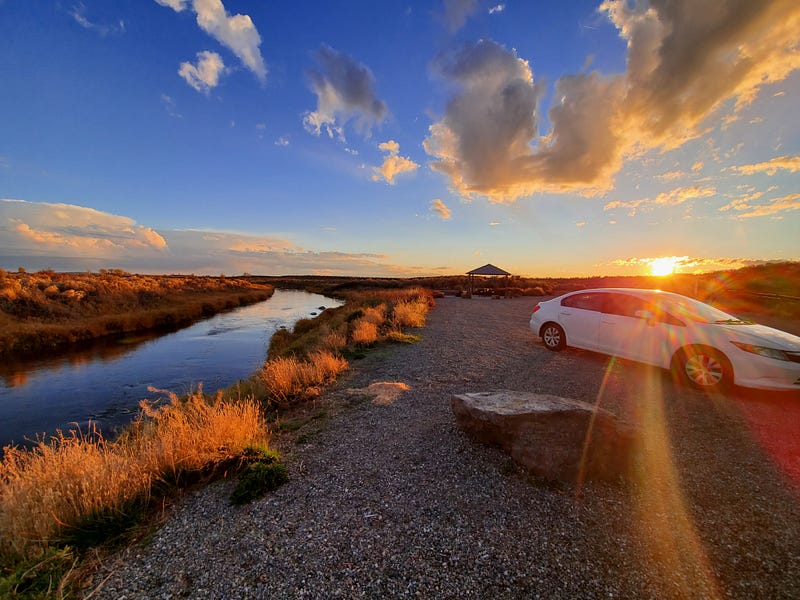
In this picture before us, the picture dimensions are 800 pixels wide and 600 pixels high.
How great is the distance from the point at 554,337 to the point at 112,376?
572 inches

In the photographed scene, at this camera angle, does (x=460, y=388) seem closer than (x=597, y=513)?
No

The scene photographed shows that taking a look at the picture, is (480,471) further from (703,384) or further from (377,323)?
(377,323)

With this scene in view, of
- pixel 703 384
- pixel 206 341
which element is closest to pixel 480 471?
pixel 703 384

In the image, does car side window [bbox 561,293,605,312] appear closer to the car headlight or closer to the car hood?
the car hood

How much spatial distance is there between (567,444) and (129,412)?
34.1 feet

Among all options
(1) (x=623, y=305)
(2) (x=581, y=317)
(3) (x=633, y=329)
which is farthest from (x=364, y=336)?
(3) (x=633, y=329)

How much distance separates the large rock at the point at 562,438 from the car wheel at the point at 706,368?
3481 millimetres

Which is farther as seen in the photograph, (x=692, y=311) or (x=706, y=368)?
(x=692, y=311)

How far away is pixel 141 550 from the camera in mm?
2650

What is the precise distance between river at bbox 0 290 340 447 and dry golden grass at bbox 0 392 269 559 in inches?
87.9

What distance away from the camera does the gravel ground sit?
2244mm

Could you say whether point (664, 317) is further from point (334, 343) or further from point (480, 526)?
point (334, 343)

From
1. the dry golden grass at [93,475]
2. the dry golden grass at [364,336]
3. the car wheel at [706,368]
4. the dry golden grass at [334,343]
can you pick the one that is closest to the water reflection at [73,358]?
the dry golden grass at [334,343]

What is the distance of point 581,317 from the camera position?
799 cm
